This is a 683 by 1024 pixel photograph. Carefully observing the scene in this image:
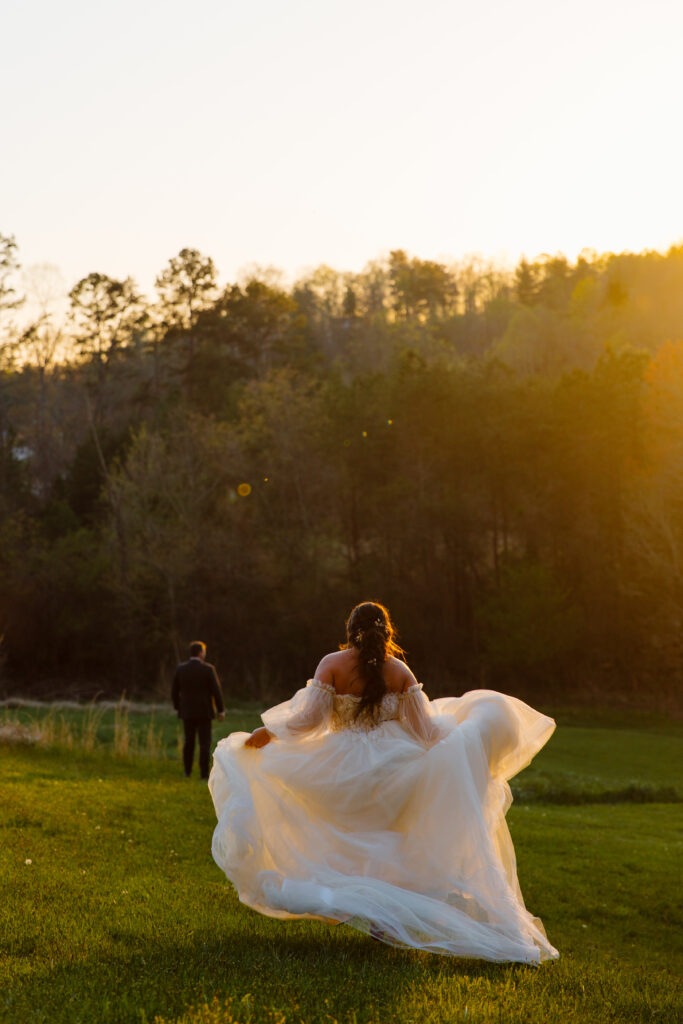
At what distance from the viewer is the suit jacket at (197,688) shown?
15625 millimetres

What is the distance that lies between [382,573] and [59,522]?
16.4m

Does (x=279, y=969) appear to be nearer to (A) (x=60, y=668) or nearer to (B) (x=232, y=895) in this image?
(B) (x=232, y=895)

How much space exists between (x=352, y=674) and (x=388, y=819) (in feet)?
3.23

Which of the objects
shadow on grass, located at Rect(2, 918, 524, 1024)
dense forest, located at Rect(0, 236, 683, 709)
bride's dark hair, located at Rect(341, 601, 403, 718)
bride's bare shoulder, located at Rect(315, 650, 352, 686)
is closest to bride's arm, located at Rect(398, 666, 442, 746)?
bride's dark hair, located at Rect(341, 601, 403, 718)

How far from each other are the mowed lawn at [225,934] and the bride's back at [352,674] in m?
1.66

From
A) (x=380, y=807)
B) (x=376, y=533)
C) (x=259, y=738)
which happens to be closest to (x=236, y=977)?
(x=380, y=807)

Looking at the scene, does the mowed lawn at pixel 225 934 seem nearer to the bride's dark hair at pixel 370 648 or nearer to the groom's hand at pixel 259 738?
the groom's hand at pixel 259 738

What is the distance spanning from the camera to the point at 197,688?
15.6 metres

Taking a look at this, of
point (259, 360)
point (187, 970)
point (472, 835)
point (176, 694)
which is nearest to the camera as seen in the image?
point (187, 970)

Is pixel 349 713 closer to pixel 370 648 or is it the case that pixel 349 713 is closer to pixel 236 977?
pixel 370 648

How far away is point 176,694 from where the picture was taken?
51.7 feet

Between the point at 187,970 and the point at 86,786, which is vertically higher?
the point at 187,970

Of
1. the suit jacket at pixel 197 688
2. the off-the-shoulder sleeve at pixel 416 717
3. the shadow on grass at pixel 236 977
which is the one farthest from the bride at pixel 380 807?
the suit jacket at pixel 197 688

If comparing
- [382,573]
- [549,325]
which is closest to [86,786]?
[382,573]
